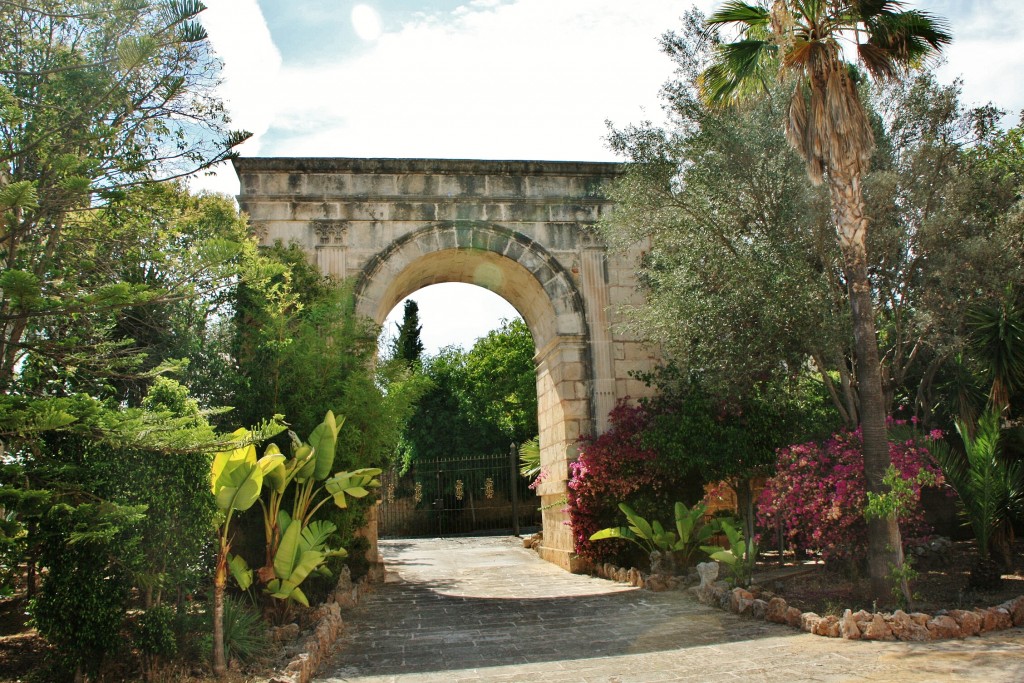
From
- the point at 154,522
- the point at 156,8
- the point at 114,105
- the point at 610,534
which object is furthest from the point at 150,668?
→ the point at 610,534

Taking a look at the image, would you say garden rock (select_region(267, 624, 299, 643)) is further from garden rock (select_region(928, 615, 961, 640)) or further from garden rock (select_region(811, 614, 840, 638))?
garden rock (select_region(928, 615, 961, 640))

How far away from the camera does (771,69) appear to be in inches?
364

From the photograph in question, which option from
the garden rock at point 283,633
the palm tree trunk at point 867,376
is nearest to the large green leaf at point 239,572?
the garden rock at point 283,633

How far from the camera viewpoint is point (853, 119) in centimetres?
779

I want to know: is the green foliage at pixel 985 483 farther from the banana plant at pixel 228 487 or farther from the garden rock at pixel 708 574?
the banana plant at pixel 228 487

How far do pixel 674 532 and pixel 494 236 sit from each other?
205 inches

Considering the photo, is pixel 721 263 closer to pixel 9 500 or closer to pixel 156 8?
pixel 156 8

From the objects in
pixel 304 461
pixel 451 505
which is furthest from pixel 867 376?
pixel 451 505

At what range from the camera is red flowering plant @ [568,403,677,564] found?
10.8 meters

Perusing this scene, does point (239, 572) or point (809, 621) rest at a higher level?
point (239, 572)

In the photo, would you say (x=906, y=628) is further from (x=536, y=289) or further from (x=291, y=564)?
(x=536, y=289)

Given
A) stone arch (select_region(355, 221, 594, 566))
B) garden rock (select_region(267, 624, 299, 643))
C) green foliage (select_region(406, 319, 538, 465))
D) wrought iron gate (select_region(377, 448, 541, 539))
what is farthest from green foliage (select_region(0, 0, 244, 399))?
green foliage (select_region(406, 319, 538, 465))

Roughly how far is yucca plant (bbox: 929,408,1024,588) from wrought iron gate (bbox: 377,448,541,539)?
47.0 ft

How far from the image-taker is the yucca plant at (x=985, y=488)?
788 centimetres
